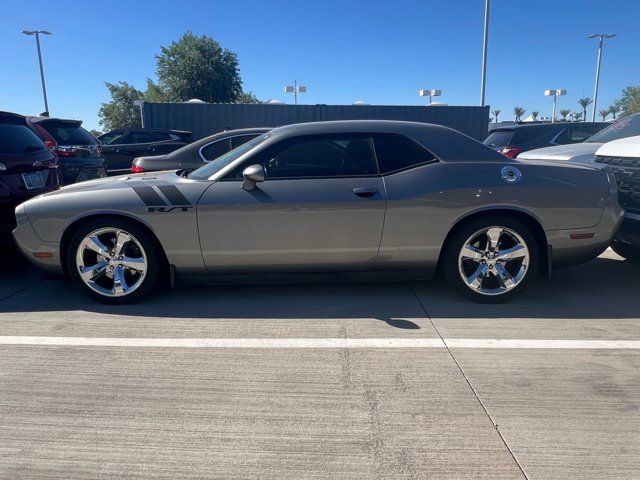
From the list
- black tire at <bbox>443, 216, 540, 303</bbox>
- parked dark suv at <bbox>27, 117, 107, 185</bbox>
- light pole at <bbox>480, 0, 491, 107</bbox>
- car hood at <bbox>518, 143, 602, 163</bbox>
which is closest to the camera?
black tire at <bbox>443, 216, 540, 303</bbox>

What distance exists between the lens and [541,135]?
9.47 m

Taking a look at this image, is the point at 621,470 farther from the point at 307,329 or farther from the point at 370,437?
the point at 307,329

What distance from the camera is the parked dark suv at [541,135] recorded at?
371 inches

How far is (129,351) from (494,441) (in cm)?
242

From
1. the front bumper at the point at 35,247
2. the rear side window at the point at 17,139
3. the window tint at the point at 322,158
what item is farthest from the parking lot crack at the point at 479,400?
the rear side window at the point at 17,139

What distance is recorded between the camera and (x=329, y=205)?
3.90m

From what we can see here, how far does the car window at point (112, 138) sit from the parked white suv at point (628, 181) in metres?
12.4

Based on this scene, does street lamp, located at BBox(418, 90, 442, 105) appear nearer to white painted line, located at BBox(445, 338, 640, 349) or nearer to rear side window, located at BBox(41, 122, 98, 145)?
rear side window, located at BBox(41, 122, 98, 145)

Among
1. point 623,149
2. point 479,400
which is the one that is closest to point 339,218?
point 479,400

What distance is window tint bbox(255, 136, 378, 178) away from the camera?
13.2ft

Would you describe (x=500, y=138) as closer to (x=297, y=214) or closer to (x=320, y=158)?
(x=320, y=158)

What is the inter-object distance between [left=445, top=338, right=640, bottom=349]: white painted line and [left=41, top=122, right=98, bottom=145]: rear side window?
713 centimetres

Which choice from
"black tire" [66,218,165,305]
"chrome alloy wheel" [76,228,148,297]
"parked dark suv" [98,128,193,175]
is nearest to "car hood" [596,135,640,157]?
"black tire" [66,218,165,305]

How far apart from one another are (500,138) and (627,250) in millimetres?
5305
